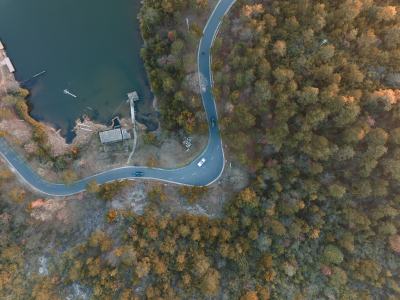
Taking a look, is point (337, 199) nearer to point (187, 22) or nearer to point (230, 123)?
point (230, 123)

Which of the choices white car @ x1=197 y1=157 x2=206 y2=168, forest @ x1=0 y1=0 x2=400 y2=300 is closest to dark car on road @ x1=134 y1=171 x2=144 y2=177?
forest @ x1=0 y1=0 x2=400 y2=300

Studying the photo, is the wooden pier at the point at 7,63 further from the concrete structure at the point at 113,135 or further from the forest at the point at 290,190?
the forest at the point at 290,190

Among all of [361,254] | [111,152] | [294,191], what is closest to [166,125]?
[111,152]

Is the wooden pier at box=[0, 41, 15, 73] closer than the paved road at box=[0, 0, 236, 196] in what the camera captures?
No

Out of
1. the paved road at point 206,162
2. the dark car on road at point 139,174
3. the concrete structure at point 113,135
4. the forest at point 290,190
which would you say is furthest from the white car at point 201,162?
the concrete structure at point 113,135

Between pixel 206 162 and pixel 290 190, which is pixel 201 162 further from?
pixel 290 190

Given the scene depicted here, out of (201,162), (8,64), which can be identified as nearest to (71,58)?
(8,64)

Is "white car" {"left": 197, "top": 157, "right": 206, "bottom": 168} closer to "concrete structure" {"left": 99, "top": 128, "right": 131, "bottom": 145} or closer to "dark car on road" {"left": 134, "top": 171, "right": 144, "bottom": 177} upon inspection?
"dark car on road" {"left": 134, "top": 171, "right": 144, "bottom": 177}
